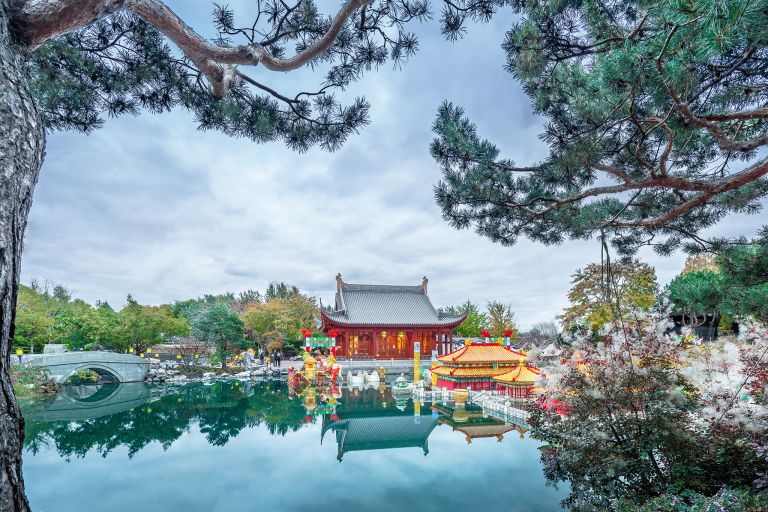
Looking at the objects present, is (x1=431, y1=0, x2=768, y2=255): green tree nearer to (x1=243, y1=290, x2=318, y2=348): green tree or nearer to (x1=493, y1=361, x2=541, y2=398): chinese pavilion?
(x1=493, y1=361, x2=541, y2=398): chinese pavilion

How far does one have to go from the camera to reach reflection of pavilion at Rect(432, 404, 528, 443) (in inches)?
348

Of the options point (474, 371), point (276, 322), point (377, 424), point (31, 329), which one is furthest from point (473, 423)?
point (31, 329)

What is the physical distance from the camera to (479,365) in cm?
1291

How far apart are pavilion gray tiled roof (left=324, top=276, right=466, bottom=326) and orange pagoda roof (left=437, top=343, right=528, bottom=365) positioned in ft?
25.3

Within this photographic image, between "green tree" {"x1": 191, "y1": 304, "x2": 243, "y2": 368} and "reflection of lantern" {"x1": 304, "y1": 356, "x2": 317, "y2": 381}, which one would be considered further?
"green tree" {"x1": 191, "y1": 304, "x2": 243, "y2": 368}

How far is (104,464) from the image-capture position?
738 cm

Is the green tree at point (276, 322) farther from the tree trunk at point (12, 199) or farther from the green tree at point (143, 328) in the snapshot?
the tree trunk at point (12, 199)

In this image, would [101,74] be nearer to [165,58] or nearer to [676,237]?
[165,58]

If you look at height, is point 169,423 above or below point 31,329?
below

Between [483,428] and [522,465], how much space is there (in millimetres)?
2286

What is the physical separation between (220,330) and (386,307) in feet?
29.8

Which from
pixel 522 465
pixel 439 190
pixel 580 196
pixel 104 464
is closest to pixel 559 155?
pixel 580 196

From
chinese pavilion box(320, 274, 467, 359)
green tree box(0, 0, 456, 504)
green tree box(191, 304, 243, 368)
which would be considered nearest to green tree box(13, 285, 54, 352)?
green tree box(191, 304, 243, 368)

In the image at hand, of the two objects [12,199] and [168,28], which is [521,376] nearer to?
[168,28]
